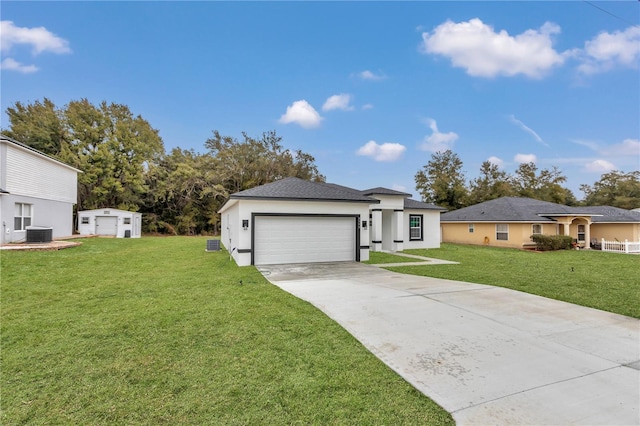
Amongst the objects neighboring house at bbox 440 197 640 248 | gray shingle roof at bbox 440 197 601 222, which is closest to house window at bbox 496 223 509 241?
neighboring house at bbox 440 197 640 248

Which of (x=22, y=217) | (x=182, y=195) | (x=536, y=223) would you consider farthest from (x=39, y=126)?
(x=536, y=223)

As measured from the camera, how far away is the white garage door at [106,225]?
900 inches

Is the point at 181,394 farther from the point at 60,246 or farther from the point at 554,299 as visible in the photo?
the point at 60,246

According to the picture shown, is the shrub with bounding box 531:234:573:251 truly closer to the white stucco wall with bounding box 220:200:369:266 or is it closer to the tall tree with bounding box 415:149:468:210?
the white stucco wall with bounding box 220:200:369:266

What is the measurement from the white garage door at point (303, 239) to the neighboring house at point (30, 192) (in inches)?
496

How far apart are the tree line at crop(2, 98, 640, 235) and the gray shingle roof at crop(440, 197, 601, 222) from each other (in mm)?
9563

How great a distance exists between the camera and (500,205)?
22.4 m

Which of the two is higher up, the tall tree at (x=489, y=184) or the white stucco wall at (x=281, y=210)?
the tall tree at (x=489, y=184)

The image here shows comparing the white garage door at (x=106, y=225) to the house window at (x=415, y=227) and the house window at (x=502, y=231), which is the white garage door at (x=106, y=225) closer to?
the house window at (x=415, y=227)

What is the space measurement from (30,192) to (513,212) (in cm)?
2898

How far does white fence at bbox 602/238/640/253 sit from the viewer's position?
1837cm

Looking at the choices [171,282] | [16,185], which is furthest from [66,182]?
[171,282]

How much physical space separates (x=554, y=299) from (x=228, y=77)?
1804 centimetres

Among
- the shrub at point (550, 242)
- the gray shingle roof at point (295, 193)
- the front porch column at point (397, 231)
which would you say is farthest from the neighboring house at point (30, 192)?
the shrub at point (550, 242)
